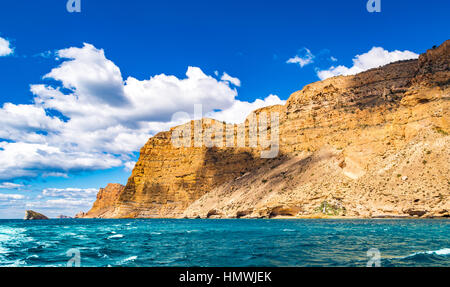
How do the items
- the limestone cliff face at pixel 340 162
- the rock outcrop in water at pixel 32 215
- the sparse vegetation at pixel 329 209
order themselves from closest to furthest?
the limestone cliff face at pixel 340 162
the sparse vegetation at pixel 329 209
the rock outcrop in water at pixel 32 215

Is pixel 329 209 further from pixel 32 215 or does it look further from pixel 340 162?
pixel 32 215

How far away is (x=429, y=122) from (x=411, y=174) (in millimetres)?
12686

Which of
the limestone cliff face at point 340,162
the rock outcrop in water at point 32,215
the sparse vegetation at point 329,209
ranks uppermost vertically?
the limestone cliff face at point 340,162

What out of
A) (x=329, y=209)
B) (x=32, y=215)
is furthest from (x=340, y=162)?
(x=32, y=215)

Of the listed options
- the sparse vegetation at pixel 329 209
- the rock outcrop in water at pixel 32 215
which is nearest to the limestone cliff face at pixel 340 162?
the sparse vegetation at pixel 329 209

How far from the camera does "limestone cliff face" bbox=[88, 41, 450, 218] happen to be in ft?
180

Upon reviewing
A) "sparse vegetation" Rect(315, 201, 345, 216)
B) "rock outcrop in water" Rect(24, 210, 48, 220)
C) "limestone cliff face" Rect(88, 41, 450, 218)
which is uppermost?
"limestone cliff face" Rect(88, 41, 450, 218)

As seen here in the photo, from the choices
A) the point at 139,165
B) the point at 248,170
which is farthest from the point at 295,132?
the point at 139,165

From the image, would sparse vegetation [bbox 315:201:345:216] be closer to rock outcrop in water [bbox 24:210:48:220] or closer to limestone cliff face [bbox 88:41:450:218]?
limestone cliff face [bbox 88:41:450:218]

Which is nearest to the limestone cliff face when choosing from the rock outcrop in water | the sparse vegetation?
the sparse vegetation

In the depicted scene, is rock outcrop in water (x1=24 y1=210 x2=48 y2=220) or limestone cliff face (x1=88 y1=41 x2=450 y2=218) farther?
rock outcrop in water (x1=24 y1=210 x2=48 y2=220)

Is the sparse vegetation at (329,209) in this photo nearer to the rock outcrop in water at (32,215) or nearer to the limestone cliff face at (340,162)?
the limestone cliff face at (340,162)

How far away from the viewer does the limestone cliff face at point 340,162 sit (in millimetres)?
54947

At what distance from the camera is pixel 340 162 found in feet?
238
